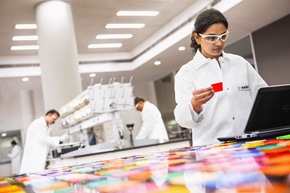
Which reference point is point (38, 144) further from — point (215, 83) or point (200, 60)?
point (215, 83)

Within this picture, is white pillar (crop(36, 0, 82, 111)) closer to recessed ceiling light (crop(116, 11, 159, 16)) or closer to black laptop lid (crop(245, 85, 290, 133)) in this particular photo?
recessed ceiling light (crop(116, 11, 159, 16))

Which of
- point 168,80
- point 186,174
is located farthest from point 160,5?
point 186,174

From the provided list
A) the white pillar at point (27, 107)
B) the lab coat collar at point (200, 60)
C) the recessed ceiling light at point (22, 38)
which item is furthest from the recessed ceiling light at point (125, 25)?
A: the lab coat collar at point (200, 60)

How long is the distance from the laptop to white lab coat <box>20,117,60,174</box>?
413 centimetres

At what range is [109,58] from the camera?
36.3 feet

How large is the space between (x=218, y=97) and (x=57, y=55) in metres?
5.17

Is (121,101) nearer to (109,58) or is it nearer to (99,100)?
(99,100)

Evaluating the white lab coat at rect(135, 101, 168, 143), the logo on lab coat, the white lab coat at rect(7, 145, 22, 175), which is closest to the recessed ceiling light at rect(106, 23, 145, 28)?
the white lab coat at rect(135, 101, 168, 143)

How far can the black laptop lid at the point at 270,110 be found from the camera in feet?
4.43

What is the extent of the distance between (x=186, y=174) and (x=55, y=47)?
20.3 ft

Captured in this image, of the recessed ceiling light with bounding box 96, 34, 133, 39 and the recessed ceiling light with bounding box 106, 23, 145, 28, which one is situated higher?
the recessed ceiling light with bounding box 106, 23, 145, 28

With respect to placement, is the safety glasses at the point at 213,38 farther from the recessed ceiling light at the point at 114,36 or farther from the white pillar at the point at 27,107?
the white pillar at the point at 27,107

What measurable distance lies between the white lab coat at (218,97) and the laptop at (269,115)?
0.33 metres

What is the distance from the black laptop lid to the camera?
53.1 inches
